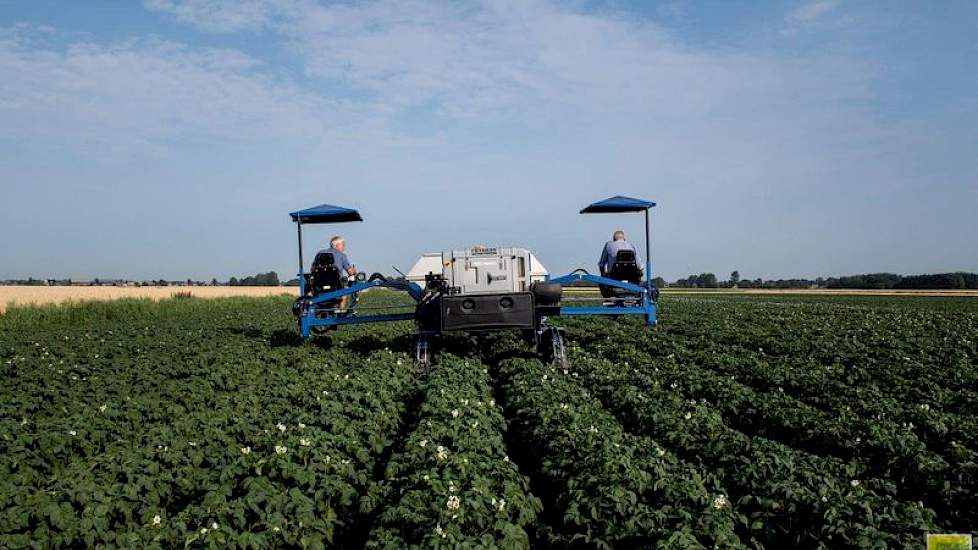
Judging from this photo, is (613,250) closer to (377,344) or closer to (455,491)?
(377,344)

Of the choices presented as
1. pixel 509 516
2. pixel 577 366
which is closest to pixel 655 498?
pixel 509 516

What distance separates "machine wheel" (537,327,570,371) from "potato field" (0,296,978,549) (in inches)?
20.8

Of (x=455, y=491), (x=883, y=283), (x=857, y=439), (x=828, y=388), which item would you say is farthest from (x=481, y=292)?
(x=883, y=283)

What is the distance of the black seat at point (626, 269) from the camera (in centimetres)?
1634

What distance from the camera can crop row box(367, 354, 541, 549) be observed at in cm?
535

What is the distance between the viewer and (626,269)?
16391mm

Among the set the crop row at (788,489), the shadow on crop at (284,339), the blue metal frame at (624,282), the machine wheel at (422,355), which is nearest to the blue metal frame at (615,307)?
the blue metal frame at (624,282)

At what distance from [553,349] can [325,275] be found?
567cm

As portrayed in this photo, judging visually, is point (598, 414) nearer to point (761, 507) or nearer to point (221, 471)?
point (761, 507)

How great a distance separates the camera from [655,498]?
20.4 feet

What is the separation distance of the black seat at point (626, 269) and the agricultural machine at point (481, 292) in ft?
0.08

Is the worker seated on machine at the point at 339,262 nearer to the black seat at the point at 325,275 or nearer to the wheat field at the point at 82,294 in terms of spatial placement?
the black seat at the point at 325,275

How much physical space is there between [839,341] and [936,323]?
310 inches

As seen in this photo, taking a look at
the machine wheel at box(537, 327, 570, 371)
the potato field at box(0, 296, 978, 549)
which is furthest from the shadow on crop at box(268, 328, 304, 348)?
the machine wheel at box(537, 327, 570, 371)
